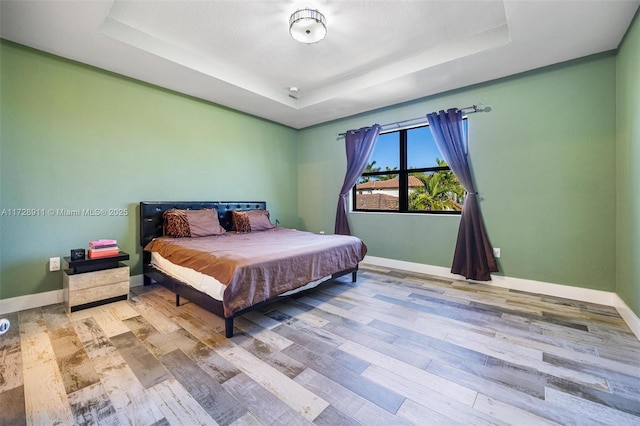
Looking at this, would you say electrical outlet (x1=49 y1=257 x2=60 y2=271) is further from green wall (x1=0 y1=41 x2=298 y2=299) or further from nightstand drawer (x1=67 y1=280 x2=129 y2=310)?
nightstand drawer (x1=67 y1=280 x2=129 y2=310)

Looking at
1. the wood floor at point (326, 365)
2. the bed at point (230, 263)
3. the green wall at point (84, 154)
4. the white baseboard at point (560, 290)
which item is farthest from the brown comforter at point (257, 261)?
the white baseboard at point (560, 290)

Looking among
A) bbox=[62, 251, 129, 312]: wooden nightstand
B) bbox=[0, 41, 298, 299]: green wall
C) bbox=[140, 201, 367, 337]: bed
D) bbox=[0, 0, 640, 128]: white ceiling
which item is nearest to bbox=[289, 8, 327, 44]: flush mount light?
bbox=[0, 0, 640, 128]: white ceiling

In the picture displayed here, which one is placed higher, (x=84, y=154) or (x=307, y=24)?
(x=307, y=24)

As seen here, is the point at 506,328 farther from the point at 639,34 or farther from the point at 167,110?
the point at 167,110

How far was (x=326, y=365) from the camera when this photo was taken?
169 centimetres

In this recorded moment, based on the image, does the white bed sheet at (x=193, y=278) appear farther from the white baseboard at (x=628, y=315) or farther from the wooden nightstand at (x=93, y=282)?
the white baseboard at (x=628, y=315)

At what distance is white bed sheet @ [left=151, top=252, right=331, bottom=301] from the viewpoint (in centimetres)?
206

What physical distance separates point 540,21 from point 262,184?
3.96 meters

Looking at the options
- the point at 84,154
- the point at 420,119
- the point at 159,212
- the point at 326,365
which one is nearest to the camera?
the point at 326,365

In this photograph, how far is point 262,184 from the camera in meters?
4.75

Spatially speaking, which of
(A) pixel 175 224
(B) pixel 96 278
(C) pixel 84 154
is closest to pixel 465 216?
(A) pixel 175 224

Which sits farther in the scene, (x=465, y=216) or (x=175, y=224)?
(x=465, y=216)

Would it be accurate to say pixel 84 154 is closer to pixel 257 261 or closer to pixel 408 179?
pixel 257 261

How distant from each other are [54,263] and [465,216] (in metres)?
4.56
